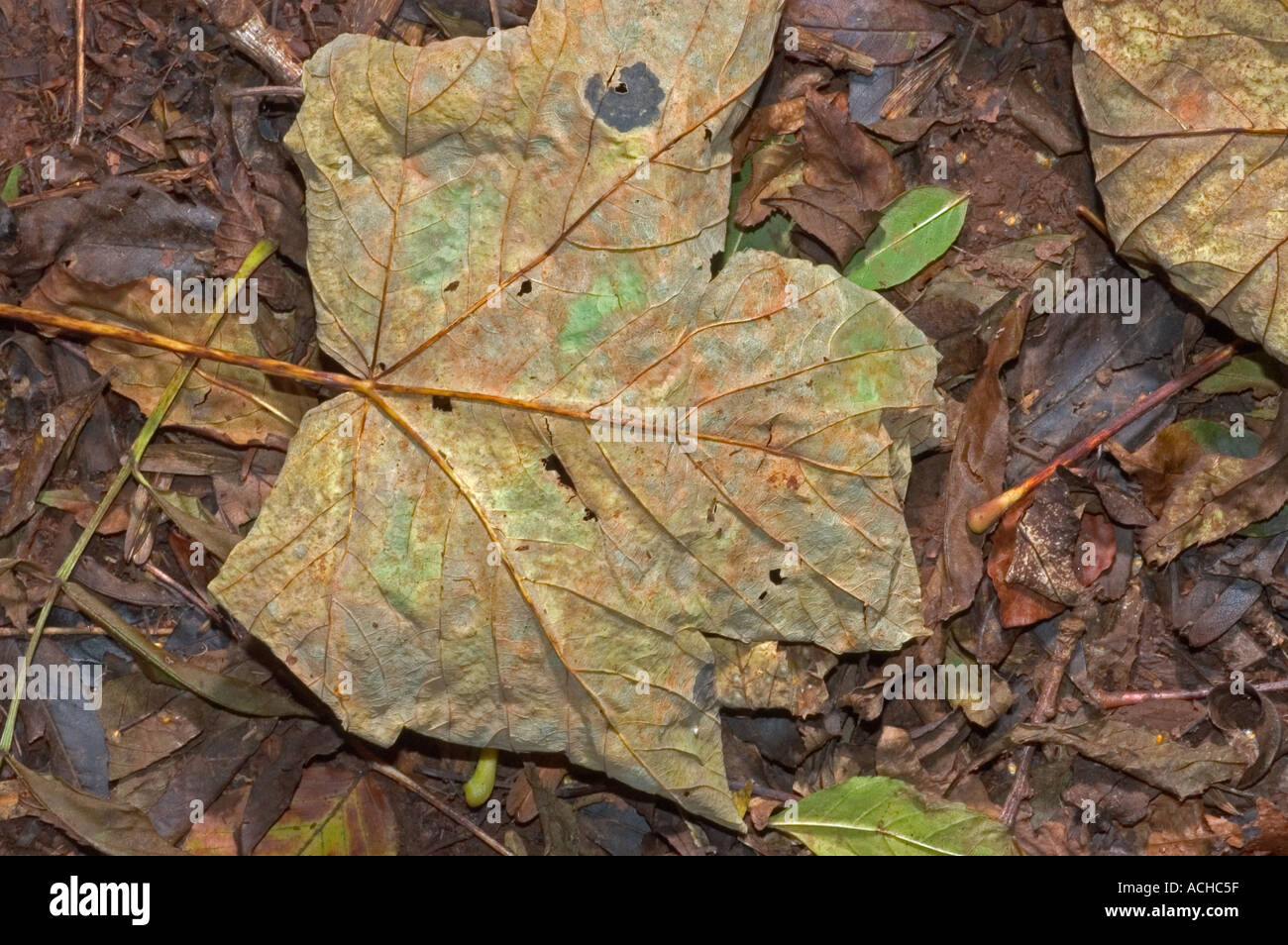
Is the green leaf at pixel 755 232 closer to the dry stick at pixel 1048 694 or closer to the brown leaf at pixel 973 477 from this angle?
the brown leaf at pixel 973 477

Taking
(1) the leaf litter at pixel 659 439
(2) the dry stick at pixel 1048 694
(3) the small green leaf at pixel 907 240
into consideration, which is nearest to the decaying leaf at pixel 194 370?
(1) the leaf litter at pixel 659 439

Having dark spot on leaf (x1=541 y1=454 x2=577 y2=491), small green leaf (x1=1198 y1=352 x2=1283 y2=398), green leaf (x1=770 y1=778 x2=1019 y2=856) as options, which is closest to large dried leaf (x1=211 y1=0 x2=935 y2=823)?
dark spot on leaf (x1=541 y1=454 x2=577 y2=491)

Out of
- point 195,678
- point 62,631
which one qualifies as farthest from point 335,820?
point 62,631

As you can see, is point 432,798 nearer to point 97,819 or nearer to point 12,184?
point 97,819

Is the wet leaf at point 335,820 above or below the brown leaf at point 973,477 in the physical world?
below

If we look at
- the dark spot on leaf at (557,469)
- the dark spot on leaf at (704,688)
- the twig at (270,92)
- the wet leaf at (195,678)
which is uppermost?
the twig at (270,92)

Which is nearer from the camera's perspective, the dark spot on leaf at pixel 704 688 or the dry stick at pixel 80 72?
the dark spot on leaf at pixel 704 688

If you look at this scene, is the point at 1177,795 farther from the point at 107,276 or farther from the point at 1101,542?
the point at 107,276
